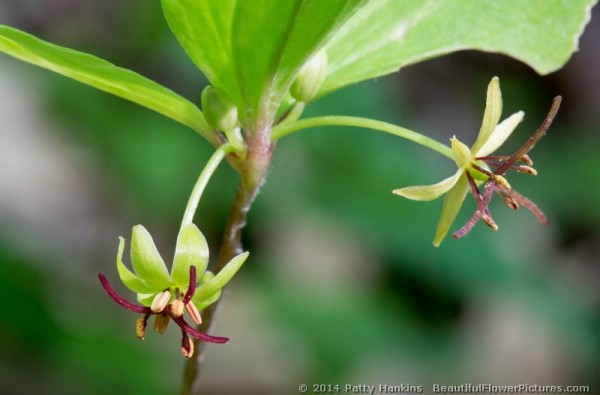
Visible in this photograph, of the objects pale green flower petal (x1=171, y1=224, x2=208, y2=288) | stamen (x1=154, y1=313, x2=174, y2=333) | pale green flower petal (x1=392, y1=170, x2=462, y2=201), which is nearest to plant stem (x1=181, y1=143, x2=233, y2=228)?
pale green flower petal (x1=171, y1=224, x2=208, y2=288)

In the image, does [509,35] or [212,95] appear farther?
[509,35]

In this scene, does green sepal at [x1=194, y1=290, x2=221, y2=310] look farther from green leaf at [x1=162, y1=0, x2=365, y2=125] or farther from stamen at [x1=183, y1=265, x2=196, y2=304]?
green leaf at [x1=162, y1=0, x2=365, y2=125]

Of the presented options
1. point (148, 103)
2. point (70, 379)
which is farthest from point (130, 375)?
point (148, 103)

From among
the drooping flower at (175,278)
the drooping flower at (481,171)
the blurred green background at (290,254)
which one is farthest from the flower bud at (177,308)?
the blurred green background at (290,254)

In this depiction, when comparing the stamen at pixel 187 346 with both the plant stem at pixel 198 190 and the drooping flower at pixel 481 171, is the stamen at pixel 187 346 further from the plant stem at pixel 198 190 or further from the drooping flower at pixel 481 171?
the drooping flower at pixel 481 171

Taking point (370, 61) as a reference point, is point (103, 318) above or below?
above

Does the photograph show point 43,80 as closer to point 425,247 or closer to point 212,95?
point 425,247

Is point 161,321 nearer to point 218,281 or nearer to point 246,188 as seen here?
point 218,281

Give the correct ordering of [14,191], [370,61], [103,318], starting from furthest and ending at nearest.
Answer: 1. [14,191]
2. [103,318]
3. [370,61]
